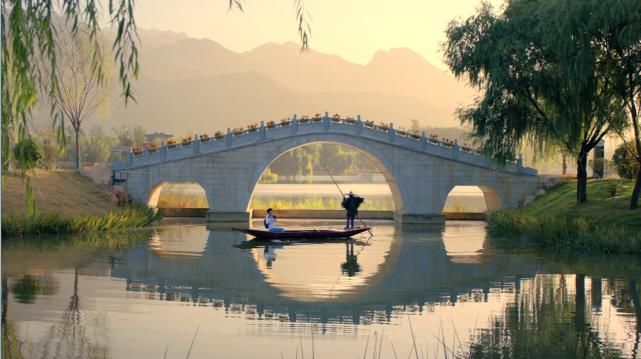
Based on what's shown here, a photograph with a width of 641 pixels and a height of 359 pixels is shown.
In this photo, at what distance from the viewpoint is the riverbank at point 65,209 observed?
1190 inches

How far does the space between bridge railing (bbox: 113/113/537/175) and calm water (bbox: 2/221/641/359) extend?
50.7ft

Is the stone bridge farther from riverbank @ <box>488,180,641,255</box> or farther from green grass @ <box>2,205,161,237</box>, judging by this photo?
riverbank @ <box>488,180,641,255</box>

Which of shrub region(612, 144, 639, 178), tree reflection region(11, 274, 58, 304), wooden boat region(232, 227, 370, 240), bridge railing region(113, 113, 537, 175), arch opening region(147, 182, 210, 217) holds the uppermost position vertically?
bridge railing region(113, 113, 537, 175)

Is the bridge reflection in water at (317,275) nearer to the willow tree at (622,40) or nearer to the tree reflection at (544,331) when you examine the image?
the tree reflection at (544,331)

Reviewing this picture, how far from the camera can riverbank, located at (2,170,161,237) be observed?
30234 millimetres

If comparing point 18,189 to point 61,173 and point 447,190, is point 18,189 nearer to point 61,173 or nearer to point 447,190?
point 61,173

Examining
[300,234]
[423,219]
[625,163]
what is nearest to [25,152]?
[300,234]

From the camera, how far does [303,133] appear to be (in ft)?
141

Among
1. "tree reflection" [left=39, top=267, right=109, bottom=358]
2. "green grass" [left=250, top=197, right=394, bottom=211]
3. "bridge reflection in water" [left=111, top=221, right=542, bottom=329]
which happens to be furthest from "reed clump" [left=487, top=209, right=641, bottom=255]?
"green grass" [left=250, top=197, right=394, bottom=211]

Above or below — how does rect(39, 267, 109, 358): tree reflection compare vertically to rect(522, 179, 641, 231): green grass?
below

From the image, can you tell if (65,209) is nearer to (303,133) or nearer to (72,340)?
(303,133)

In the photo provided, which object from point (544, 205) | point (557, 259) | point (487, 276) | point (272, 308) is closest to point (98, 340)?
point (272, 308)

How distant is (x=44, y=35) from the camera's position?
25.7 feet

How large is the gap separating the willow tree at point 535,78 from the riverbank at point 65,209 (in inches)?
598
